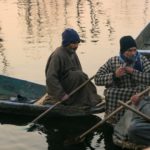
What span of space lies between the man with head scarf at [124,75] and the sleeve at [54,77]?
3.72 feet

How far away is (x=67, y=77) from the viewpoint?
938 centimetres

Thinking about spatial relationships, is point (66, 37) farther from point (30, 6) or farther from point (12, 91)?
point (30, 6)

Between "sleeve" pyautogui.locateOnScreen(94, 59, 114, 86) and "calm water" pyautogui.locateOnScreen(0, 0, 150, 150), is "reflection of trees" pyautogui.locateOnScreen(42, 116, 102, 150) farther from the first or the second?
"sleeve" pyautogui.locateOnScreen(94, 59, 114, 86)

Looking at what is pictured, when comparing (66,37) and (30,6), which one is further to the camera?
(30,6)

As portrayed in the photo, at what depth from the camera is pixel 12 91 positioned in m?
11.1

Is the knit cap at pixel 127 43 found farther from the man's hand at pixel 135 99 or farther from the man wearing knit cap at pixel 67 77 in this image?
the man wearing knit cap at pixel 67 77

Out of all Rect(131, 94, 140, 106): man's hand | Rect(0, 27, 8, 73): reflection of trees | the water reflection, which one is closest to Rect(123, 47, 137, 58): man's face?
Rect(131, 94, 140, 106): man's hand

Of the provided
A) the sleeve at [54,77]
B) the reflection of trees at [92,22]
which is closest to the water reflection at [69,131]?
the sleeve at [54,77]

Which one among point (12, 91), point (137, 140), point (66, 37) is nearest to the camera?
point (137, 140)

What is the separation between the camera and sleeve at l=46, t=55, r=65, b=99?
9156 millimetres

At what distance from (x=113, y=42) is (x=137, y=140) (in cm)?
1246

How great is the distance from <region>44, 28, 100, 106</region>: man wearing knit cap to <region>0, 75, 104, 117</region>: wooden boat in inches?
9.2

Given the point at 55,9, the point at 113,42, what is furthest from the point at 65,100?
the point at 55,9

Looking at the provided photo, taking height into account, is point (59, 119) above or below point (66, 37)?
below
